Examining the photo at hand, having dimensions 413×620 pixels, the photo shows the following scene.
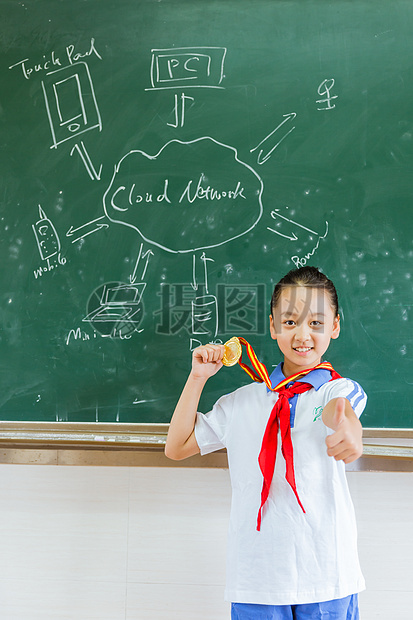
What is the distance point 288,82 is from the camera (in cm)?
181

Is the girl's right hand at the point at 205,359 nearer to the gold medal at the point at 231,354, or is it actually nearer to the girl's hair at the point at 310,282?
the gold medal at the point at 231,354

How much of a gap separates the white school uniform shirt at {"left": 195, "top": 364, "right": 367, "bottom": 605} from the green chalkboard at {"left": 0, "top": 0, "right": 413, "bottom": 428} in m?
0.38

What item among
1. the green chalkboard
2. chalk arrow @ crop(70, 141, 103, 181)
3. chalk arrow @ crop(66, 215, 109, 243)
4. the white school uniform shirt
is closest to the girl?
the white school uniform shirt

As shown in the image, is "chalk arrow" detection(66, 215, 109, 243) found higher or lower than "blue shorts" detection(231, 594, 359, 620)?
higher

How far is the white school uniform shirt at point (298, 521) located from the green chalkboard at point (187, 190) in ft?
1.26

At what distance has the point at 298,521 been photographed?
4.38 ft

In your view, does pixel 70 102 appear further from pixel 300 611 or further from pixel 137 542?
pixel 300 611

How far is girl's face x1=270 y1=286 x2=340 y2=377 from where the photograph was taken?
Result: 4.68 feet

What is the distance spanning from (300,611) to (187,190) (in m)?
1.33

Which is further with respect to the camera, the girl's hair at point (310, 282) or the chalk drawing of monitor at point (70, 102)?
the chalk drawing of monitor at point (70, 102)

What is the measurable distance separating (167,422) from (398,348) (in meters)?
0.83

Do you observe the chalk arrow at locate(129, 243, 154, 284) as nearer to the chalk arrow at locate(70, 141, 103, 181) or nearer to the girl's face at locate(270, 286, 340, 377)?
the chalk arrow at locate(70, 141, 103, 181)

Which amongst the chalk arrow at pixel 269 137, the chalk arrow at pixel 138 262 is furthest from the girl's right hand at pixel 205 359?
the chalk arrow at pixel 269 137

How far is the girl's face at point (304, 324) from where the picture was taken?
1427mm
